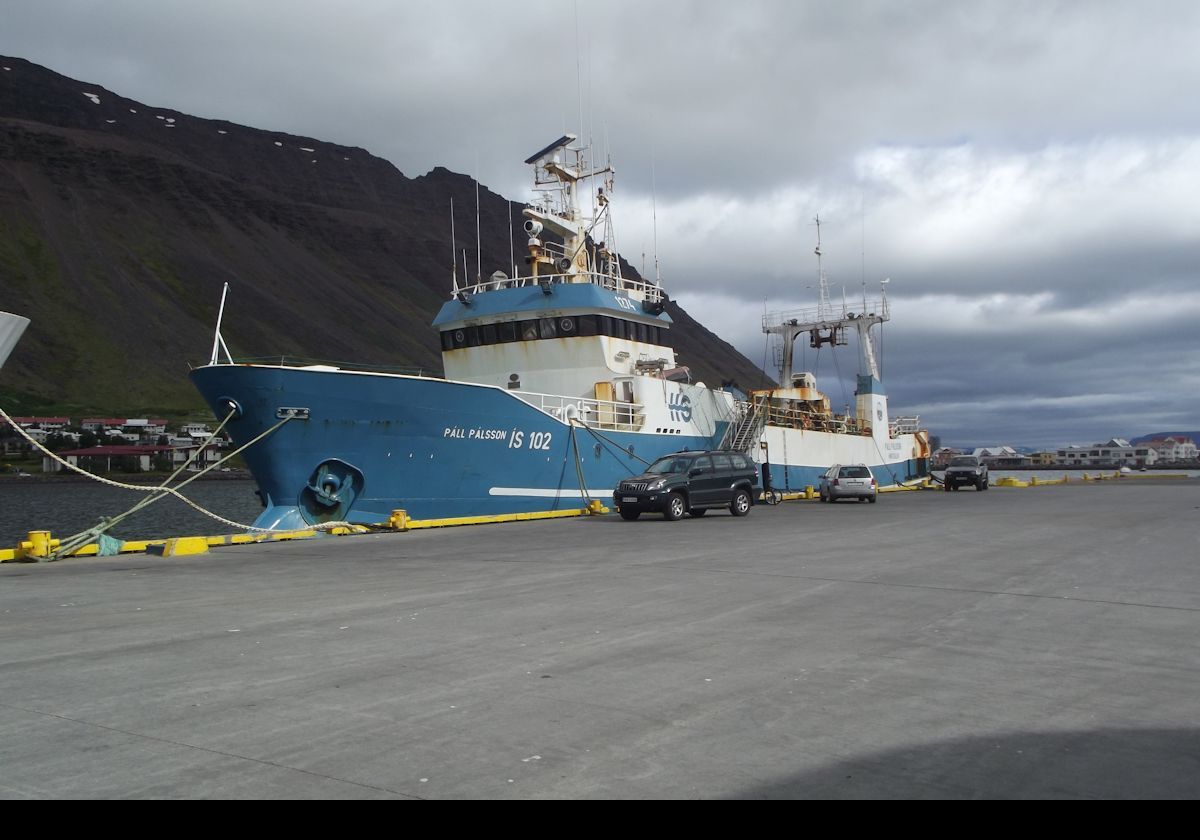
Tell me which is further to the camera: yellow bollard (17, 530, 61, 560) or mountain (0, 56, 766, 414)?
mountain (0, 56, 766, 414)

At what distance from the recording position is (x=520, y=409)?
72.0ft

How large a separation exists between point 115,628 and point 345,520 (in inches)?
450

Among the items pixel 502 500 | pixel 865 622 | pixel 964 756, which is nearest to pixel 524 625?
pixel 865 622

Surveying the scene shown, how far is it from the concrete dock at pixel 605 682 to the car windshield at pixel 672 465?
1056 centimetres

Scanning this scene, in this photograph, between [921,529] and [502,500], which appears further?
[502,500]

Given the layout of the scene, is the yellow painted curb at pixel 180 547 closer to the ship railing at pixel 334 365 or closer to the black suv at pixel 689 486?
the ship railing at pixel 334 365

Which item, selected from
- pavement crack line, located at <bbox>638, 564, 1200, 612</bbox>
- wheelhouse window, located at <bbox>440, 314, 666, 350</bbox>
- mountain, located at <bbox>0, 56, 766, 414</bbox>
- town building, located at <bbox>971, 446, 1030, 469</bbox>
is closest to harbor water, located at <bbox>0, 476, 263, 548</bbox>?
wheelhouse window, located at <bbox>440, 314, 666, 350</bbox>

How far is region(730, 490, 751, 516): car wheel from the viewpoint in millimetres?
23781

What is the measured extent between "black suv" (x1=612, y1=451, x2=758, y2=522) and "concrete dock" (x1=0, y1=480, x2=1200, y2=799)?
378 inches

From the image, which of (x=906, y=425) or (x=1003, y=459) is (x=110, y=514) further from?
(x=1003, y=459)

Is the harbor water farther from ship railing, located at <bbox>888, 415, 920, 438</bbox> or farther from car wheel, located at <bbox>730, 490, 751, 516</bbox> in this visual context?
ship railing, located at <bbox>888, 415, 920, 438</bbox>

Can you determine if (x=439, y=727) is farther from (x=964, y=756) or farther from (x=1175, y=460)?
(x=1175, y=460)

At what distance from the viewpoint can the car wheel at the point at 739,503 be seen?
2378 centimetres

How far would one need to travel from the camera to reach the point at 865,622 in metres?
8.02
